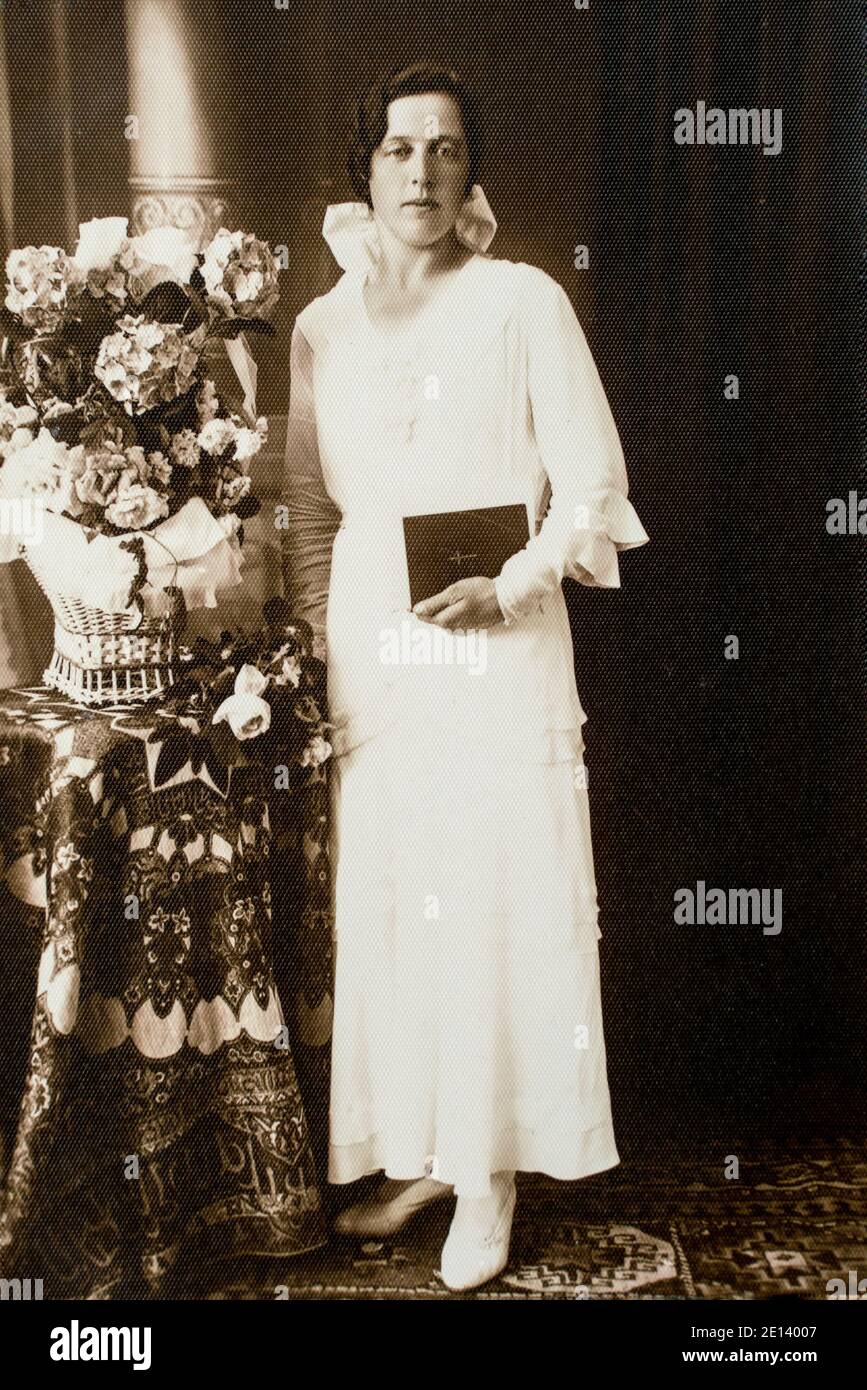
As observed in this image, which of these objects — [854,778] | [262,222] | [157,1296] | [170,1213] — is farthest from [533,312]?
[157,1296]

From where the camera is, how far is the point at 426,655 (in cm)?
211

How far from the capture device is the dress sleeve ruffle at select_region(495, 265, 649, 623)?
2.04 meters

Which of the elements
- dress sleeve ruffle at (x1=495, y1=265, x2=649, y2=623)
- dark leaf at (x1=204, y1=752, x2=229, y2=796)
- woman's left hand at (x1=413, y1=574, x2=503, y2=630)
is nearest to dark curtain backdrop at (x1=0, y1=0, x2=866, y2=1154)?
dress sleeve ruffle at (x1=495, y1=265, x2=649, y2=623)

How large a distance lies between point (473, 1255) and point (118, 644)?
1100mm

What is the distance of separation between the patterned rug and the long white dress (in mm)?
148

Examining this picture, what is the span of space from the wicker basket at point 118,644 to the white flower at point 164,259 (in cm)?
44

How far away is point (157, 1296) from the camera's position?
2092 millimetres

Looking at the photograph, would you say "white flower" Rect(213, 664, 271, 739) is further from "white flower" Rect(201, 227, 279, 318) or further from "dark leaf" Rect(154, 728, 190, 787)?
"white flower" Rect(201, 227, 279, 318)

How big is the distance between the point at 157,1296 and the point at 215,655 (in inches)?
39.2

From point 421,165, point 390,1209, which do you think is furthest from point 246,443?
point 390,1209

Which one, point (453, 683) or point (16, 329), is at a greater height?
point (16, 329)

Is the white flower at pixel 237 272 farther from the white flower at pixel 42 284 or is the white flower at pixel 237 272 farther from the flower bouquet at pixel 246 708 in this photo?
the flower bouquet at pixel 246 708

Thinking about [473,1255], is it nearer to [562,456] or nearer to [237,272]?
[562,456]

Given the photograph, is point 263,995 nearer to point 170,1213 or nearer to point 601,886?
point 170,1213
